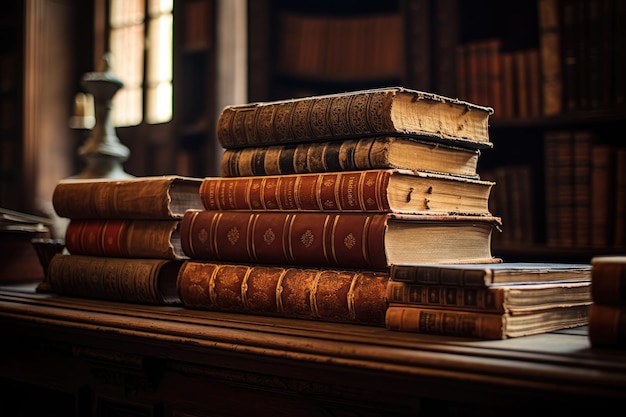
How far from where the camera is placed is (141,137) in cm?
436

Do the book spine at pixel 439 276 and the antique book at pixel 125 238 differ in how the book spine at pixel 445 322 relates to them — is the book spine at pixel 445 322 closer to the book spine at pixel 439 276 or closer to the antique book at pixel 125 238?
the book spine at pixel 439 276

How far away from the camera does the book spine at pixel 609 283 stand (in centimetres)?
97

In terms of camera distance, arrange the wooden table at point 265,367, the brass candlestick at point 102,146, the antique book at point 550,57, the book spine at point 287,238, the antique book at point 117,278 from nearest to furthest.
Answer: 1. the wooden table at point 265,367
2. the book spine at point 287,238
3. the antique book at point 117,278
4. the brass candlestick at point 102,146
5. the antique book at point 550,57

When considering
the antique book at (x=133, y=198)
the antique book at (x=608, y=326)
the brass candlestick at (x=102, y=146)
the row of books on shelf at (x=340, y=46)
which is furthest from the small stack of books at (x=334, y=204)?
the row of books on shelf at (x=340, y=46)

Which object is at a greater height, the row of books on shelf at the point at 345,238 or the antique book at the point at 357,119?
the antique book at the point at 357,119

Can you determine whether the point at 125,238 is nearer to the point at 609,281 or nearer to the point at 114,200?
the point at 114,200

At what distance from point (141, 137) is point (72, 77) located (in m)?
1.05

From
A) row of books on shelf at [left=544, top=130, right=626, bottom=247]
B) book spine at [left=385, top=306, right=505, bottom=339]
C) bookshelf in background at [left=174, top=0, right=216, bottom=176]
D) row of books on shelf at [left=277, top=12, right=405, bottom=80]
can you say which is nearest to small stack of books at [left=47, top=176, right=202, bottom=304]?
book spine at [left=385, top=306, right=505, bottom=339]

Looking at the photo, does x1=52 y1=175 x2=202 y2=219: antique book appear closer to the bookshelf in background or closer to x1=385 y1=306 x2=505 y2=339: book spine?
x1=385 y1=306 x2=505 y2=339: book spine

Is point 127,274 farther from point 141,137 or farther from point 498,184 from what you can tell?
point 141,137

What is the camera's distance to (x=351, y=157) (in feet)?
4.12

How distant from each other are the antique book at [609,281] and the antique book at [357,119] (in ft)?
1.22

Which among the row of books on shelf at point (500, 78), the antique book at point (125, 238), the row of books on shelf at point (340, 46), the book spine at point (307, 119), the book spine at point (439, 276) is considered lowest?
the book spine at point (439, 276)

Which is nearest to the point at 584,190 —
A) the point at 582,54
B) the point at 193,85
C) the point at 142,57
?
the point at 582,54
